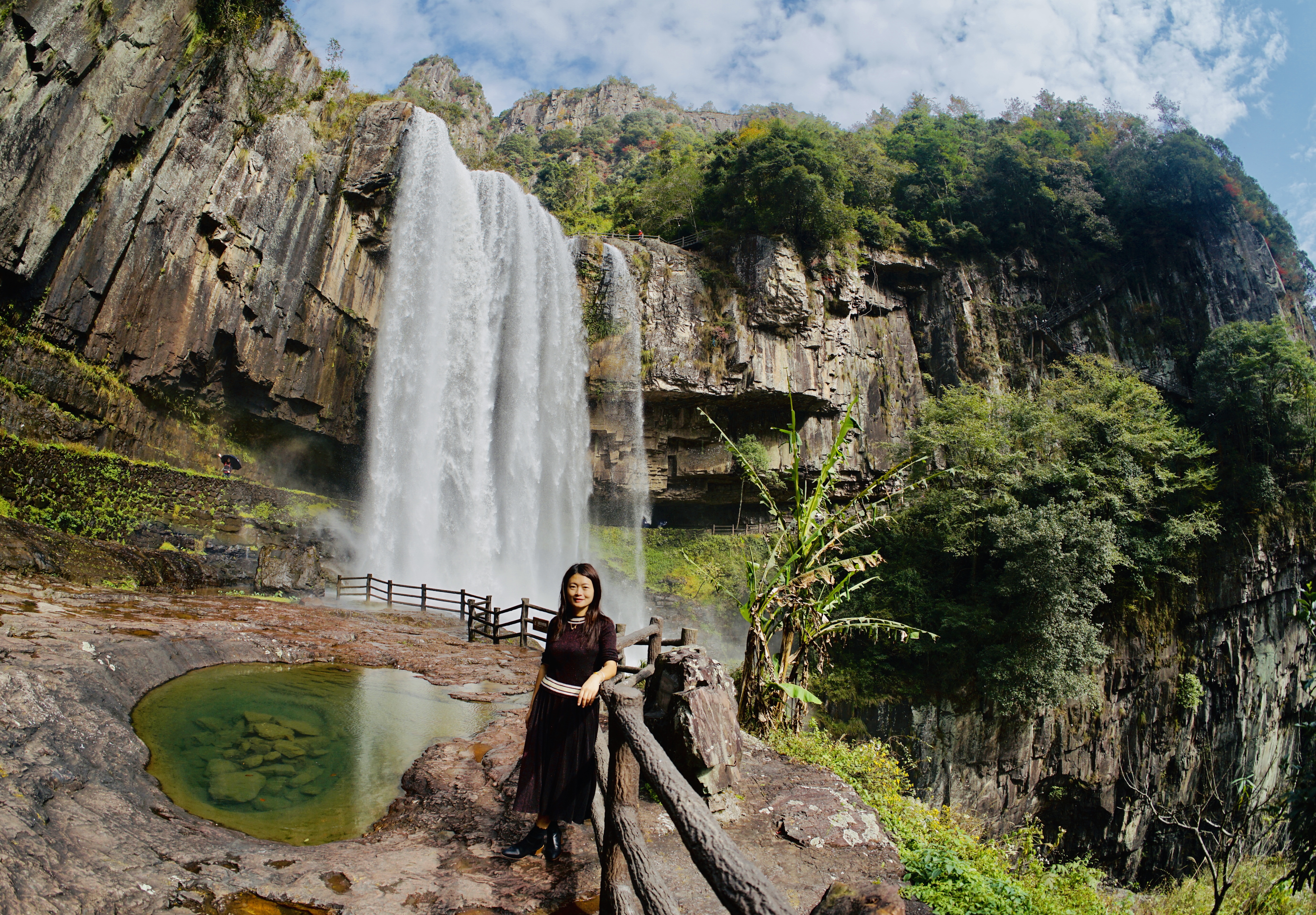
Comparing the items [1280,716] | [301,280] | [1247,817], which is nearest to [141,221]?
[301,280]

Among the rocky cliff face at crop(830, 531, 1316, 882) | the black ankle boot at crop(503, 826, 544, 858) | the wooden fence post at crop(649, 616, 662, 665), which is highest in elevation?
the wooden fence post at crop(649, 616, 662, 665)

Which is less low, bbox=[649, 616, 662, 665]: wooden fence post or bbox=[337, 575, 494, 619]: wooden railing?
bbox=[649, 616, 662, 665]: wooden fence post

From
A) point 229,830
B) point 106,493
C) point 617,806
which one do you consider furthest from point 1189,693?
point 106,493

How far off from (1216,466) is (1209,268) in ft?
43.2

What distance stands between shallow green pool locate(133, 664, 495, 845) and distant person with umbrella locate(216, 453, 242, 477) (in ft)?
43.6

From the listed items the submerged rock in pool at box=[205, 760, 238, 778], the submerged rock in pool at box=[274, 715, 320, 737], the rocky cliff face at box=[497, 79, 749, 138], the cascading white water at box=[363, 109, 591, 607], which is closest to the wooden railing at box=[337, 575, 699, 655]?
the cascading white water at box=[363, 109, 591, 607]

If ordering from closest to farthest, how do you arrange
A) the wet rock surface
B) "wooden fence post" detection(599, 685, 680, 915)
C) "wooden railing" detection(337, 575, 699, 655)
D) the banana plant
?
"wooden fence post" detection(599, 685, 680, 915)
the wet rock surface
"wooden railing" detection(337, 575, 699, 655)
the banana plant

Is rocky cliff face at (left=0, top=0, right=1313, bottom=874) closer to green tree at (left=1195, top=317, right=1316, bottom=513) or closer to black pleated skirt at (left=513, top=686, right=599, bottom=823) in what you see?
green tree at (left=1195, top=317, right=1316, bottom=513)

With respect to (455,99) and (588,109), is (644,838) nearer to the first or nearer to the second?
(455,99)

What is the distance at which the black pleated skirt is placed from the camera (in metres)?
3.18

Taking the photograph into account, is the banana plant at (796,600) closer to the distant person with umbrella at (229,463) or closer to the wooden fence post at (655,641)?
the wooden fence post at (655,641)

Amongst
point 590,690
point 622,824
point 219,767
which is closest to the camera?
point 622,824

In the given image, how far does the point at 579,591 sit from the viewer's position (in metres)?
3.21

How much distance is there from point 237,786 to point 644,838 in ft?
10.2
